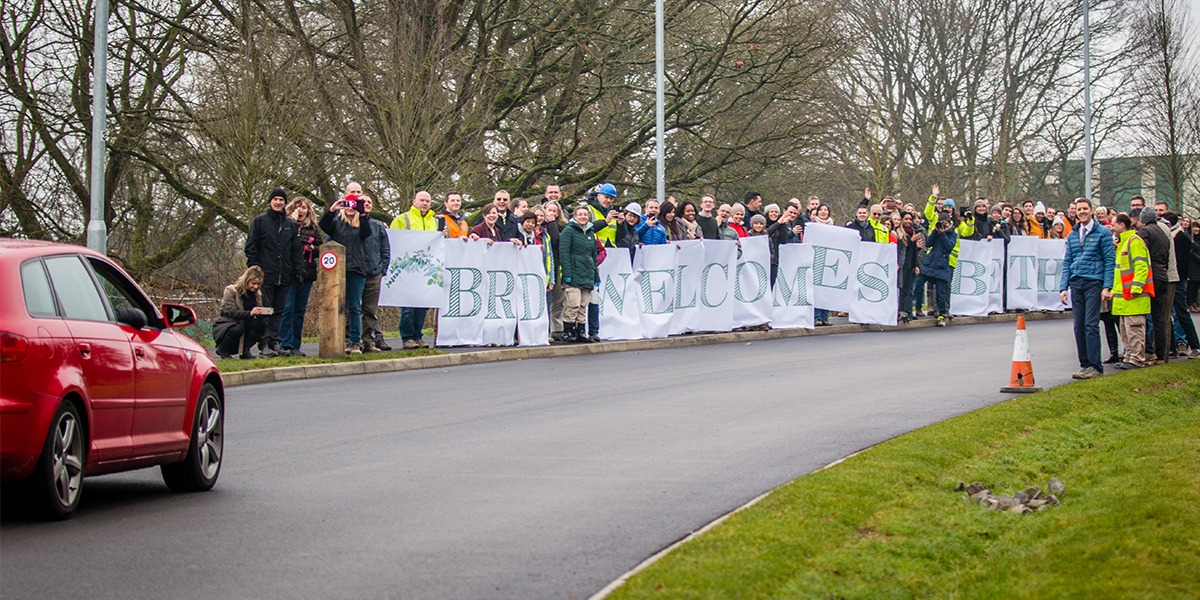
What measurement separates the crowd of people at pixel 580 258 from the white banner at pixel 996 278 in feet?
13.1

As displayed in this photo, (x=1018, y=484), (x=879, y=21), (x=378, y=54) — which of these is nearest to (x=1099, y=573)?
(x=1018, y=484)

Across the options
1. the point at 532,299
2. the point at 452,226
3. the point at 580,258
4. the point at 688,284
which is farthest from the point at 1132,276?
the point at 452,226

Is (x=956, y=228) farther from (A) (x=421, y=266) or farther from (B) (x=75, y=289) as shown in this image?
(B) (x=75, y=289)

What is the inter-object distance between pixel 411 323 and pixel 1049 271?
677 inches

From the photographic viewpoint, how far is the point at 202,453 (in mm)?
8305

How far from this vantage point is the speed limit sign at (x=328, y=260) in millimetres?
16656

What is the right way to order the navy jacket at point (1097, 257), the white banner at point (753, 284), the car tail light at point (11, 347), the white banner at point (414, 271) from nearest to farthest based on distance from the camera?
1. the car tail light at point (11, 347)
2. the navy jacket at point (1097, 257)
3. the white banner at point (414, 271)
4. the white banner at point (753, 284)

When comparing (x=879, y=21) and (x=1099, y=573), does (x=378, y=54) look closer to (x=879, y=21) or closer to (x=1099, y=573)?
(x=1099, y=573)

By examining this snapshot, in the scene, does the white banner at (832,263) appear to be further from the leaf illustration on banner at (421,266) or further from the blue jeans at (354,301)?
the blue jeans at (354,301)

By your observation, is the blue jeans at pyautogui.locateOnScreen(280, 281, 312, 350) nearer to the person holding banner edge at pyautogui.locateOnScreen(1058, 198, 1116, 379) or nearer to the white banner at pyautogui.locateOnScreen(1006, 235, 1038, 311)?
the person holding banner edge at pyautogui.locateOnScreen(1058, 198, 1116, 379)

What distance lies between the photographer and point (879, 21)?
163 ft

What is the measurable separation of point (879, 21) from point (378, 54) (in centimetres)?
2706

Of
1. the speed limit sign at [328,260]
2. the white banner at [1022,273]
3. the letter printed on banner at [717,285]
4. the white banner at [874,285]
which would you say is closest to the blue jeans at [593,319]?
the letter printed on banner at [717,285]

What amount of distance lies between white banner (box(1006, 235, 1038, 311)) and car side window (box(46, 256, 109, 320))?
2414 cm
